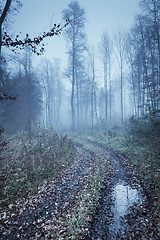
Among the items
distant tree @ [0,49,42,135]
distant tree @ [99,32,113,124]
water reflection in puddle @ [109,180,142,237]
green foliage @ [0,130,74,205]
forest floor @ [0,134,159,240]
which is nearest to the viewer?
forest floor @ [0,134,159,240]

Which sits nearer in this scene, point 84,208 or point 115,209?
point 84,208

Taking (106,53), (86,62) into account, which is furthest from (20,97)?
(106,53)

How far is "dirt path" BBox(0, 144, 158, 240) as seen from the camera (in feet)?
13.2

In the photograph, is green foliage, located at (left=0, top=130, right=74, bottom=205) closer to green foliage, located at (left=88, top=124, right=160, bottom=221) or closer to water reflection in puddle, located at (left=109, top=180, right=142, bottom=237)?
water reflection in puddle, located at (left=109, top=180, right=142, bottom=237)

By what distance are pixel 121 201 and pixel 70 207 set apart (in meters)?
2.27

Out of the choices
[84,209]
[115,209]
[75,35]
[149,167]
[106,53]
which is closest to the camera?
[84,209]

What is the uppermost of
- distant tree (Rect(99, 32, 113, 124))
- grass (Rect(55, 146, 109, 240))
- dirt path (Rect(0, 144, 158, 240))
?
distant tree (Rect(99, 32, 113, 124))

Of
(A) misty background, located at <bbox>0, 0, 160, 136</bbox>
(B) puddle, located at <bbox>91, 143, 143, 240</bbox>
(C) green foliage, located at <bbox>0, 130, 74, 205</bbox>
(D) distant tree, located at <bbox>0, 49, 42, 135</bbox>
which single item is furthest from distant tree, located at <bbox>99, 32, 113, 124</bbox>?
(B) puddle, located at <bbox>91, 143, 143, 240</bbox>

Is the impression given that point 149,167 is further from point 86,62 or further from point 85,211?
point 86,62

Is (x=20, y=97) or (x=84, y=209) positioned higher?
(x=20, y=97)

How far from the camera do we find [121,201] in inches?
217

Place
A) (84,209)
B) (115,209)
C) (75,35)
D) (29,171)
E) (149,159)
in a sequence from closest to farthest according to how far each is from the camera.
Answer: (84,209) < (115,209) < (29,171) < (149,159) < (75,35)

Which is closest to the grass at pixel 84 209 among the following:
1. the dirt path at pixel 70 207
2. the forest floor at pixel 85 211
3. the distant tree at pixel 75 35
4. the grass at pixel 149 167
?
the forest floor at pixel 85 211

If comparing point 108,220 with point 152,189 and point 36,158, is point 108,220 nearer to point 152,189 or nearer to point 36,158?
point 152,189
